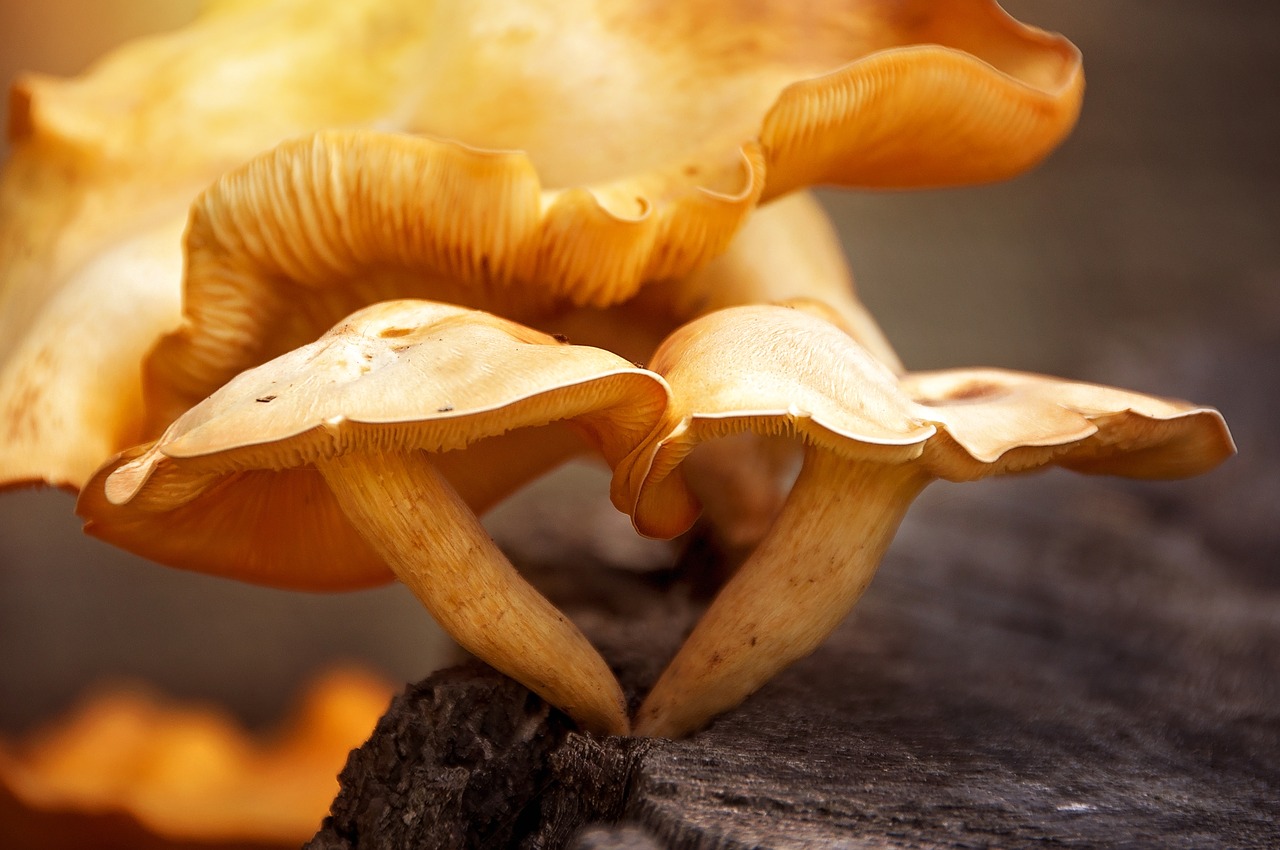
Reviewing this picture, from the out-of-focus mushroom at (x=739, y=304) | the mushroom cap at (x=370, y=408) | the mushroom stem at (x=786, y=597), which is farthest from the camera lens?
the out-of-focus mushroom at (x=739, y=304)

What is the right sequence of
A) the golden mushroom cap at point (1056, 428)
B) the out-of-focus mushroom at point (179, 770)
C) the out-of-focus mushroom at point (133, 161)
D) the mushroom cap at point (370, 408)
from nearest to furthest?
the mushroom cap at point (370, 408)
the golden mushroom cap at point (1056, 428)
the out-of-focus mushroom at point (133, 161)
the out-of-focus mushroom at point (179, 770)

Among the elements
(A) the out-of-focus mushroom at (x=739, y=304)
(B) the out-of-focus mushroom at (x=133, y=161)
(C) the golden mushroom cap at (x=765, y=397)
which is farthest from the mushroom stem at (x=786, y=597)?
(B) the out-of-focus mushroom at (x=133, y=161)

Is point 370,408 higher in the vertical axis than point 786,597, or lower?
higher

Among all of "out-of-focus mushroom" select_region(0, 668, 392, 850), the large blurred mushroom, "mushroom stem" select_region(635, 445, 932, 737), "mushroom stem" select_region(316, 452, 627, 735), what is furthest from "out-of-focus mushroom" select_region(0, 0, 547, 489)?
"out-of-focus mushroom" select_region(0, 668, 392, 850)

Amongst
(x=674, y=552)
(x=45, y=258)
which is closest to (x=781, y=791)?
(x=674, y=552)

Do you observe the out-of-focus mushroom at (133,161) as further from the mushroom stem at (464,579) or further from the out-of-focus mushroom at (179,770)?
the out-of-focus mushroom at (179,770)

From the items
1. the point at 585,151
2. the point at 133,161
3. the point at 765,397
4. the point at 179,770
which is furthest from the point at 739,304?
the point at 179,770

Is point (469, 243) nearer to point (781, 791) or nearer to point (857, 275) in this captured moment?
point (781, 791)

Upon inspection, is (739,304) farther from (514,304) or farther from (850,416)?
(850,416)
